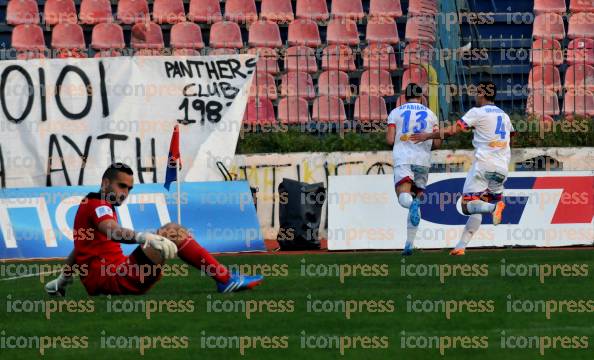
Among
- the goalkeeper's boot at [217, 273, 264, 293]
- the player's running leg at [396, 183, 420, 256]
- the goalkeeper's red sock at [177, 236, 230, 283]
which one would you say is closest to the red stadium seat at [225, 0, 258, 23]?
the player's running leg at [396, 183, 420, 256]

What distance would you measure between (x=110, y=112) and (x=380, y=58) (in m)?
4.65

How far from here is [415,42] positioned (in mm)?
22766

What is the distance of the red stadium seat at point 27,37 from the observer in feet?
77.3

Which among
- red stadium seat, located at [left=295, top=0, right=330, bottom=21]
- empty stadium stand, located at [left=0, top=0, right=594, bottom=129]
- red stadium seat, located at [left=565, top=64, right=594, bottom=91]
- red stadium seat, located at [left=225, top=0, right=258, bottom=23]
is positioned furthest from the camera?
red stadium seat, located at [left=225, top=0, right=258, bottom=23]

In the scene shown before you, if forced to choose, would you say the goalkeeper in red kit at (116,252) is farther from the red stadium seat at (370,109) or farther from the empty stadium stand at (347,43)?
the red stadium seat at (370,109)

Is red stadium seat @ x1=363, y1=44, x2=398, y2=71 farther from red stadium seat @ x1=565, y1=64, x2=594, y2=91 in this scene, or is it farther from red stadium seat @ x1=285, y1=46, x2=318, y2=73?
red stadium seat @ x1=565, y1=64, x2=594, y2=91

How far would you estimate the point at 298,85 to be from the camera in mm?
21797

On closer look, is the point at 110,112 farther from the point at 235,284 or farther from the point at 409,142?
the point at 235,284

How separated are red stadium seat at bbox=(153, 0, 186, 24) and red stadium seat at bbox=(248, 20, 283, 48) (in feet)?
4.47

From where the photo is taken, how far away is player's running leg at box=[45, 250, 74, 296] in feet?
37.0

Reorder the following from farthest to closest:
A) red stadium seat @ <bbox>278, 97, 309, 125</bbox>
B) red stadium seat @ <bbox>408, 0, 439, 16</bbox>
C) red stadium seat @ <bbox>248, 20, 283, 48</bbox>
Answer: red stadium seat @ <bbox>248, 20, 283, 48</bbox>, red stadium seat @ <bbox>408, 0, 439, 16</bbox>, red stadium seat @ <bbox>278, 97, 309, 125</bbox>

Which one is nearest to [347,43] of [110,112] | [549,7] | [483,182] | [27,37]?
[549,7]

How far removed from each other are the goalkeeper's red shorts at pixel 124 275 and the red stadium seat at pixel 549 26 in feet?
45.6

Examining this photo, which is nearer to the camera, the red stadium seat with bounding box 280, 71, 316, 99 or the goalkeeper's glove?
the goalkeeper's glove
